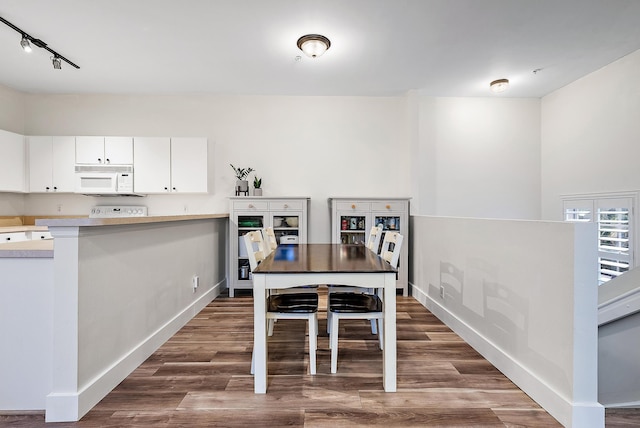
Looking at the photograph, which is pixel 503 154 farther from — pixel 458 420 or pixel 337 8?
pixel 458 420

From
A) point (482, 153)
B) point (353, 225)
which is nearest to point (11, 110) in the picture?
point (353, 225)

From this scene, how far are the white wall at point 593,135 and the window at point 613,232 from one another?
16cm

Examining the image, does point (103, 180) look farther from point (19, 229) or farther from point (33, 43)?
point (33, 43)

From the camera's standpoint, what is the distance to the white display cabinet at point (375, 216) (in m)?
3.82

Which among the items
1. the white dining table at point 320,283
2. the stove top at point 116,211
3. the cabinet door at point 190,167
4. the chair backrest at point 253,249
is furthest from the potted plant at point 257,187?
the white dining table at point 320,283

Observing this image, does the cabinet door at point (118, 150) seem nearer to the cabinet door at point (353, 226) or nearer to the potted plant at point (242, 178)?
the potted plant at point (242, 178)

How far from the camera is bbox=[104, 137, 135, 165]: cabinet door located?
3908mm

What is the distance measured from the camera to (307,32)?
274 centimetres

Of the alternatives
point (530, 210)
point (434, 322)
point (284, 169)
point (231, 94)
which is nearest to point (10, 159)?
point (231, 94)

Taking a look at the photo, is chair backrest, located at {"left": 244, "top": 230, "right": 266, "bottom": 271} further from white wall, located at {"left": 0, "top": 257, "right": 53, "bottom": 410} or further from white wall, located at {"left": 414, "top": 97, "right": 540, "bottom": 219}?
white wall, located at {"left": 414, "top": 97, "right": 540, "bottom": 219}

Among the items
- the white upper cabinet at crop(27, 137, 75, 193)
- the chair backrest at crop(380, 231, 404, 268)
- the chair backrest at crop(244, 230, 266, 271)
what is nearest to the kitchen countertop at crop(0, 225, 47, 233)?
the white upper cabinet at crop(27, 137, 75, 193)

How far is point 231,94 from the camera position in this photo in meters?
4.23

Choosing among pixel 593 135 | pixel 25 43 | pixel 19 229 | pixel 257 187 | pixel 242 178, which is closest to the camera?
pixel 25 43

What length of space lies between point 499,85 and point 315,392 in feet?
13.4
